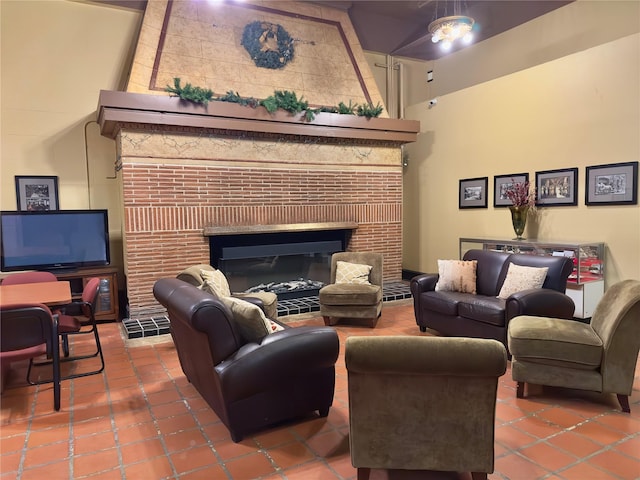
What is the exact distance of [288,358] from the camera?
2.51 metres

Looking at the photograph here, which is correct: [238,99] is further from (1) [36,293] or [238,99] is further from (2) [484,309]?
(2) [484,309]

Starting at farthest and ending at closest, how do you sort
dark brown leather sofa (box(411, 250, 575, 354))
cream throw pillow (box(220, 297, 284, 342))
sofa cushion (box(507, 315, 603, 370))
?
dark brown leather sofa (box(411, 250, 575, 354)), sofa cushion (box(507, 315, 603, 370)), cream throw pillow (box(220, 297, 284, 342))

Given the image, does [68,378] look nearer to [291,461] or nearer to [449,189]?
[291,461]

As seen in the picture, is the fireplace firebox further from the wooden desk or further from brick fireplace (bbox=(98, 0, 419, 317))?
the wooden desk

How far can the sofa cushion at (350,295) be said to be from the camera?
4719 mm

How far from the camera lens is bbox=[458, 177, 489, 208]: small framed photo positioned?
245 inches

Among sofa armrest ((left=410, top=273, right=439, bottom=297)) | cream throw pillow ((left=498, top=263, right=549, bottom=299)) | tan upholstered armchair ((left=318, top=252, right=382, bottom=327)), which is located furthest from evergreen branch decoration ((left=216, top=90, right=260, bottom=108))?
cream throw pillow ((left=498, top=263, right=549, bottom=299))

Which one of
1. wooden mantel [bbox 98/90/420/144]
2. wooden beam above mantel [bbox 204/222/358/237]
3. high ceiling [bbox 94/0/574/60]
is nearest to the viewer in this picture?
wooden mantel [bbox 98/90/420/144]

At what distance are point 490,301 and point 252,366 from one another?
247 cm

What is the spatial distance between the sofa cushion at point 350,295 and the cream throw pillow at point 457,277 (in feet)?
2.32

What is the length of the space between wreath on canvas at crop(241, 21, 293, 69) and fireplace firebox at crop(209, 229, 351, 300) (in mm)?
2401

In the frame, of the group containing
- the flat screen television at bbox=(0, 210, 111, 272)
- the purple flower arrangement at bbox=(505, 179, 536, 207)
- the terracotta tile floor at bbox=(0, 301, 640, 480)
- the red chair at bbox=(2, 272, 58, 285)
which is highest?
the purple flower arrangement at bbox=(505, 179, 536, 207)

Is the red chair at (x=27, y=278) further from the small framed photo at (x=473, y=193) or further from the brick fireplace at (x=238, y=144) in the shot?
the small framed photo at (x=473, y=193)

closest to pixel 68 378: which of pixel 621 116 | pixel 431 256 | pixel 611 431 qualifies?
pixel 611 431
